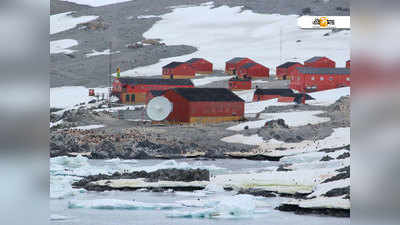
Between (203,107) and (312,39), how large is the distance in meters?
1.03

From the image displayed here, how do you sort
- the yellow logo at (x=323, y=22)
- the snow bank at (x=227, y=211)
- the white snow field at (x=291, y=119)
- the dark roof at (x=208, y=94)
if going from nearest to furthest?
the snow bank at (x=227, y=211)
the yellow logo at (x=323, y=22)
the dark roof at (x=208, y=94)
the white snow field at (x=291, y=119)

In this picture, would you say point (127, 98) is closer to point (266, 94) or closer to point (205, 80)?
point (205, 80)

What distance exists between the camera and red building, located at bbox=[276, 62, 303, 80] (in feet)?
20.8

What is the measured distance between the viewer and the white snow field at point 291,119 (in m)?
6.40

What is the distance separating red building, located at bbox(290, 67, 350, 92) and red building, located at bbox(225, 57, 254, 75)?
422 mm

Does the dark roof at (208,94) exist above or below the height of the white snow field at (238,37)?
below

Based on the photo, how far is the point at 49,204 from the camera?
239 inches

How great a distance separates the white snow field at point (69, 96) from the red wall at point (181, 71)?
0.53 m

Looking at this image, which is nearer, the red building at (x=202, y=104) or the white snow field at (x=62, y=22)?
the red building at (x=202, y=104)

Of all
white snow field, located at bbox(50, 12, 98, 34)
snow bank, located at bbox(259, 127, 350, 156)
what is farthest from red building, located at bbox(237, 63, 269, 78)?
white snow field, located at bbox(50, 12, 98, 34)

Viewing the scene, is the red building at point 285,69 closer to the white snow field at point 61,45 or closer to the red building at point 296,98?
the red building at point 296,98

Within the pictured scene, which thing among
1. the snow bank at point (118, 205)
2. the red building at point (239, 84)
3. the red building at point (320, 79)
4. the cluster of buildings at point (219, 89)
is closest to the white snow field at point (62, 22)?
the cluster of buildings at point (219, 89)
